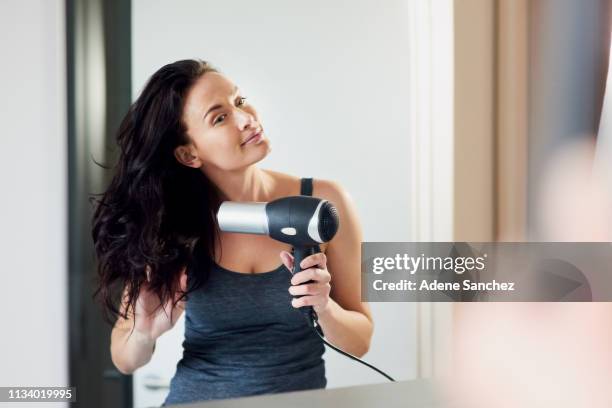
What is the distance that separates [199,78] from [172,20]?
106mm

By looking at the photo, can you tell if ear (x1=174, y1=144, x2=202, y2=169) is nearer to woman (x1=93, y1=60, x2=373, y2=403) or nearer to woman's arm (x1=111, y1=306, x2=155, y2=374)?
woman (x1=93, y1=60, x2=373, y2=403)

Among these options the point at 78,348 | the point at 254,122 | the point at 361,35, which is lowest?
the point at 78,348

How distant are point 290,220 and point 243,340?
234 millimetres

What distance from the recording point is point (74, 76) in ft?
3.20

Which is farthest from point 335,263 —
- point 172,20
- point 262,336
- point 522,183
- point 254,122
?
point 172,20

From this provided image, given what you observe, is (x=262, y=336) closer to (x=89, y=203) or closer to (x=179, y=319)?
(x=179, y=319)

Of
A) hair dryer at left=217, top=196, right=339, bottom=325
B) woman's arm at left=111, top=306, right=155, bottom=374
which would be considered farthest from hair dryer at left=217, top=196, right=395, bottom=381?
woman's arm at left=111, top=306, right=155, bottom=374

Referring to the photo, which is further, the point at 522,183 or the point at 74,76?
the point at 522,183

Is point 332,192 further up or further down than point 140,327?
further up

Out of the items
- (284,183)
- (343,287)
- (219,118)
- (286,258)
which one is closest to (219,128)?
(219,118)

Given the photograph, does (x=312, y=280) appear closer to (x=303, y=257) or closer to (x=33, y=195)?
(x=303, y=257)

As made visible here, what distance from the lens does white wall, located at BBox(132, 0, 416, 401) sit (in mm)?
1001

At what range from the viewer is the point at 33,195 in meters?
0.98

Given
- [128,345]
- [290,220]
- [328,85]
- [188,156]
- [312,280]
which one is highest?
[328,85]
